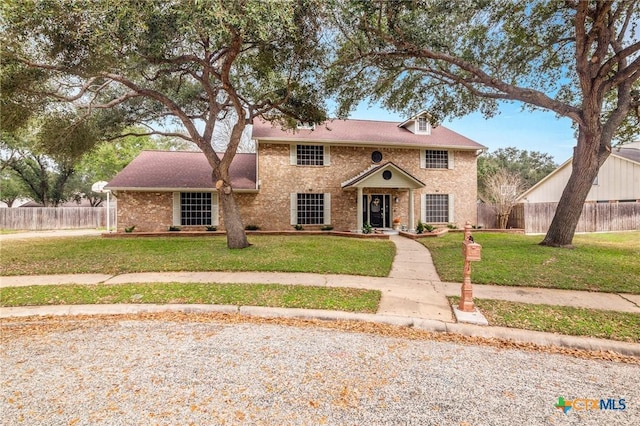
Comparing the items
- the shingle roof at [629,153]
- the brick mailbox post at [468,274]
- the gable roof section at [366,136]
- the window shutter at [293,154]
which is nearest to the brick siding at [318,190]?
the window shutter at [293,154]

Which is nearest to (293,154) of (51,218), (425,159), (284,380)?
(425,159)

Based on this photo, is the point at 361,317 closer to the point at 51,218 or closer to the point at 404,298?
the point at 404,298

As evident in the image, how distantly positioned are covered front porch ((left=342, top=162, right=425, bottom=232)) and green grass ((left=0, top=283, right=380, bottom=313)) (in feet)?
31.7

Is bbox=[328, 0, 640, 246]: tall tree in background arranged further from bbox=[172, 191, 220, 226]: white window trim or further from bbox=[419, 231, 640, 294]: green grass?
bbox=[172, 191, 220, 226]: white window trim

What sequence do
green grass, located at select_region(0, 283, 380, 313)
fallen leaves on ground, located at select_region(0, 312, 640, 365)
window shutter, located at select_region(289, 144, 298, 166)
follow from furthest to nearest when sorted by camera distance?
window shutter, located at select_region(289, 144, 298, 166), green grass, located at select_region(0, 283, 380, 313), fallen leaves on ground, located at select_region(0, 312, 640, 365)

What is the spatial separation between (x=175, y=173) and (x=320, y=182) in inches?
302

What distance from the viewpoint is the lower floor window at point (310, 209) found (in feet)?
52.6

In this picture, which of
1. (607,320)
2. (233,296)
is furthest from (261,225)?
(607,320)

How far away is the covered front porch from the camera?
1508 cm

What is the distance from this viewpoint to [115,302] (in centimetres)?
527

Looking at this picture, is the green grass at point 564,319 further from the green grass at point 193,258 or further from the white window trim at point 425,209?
the white window trim at point 425,209

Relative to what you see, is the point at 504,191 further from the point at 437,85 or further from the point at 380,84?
the point at 380,84

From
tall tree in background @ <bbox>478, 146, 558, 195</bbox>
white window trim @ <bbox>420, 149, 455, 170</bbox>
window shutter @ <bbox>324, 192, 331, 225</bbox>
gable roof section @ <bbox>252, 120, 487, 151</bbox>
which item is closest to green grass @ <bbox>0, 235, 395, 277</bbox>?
window shutter @ <bbox>324, 192, 331, 225</bbox>

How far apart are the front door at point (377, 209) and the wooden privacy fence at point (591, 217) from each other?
811 cm
